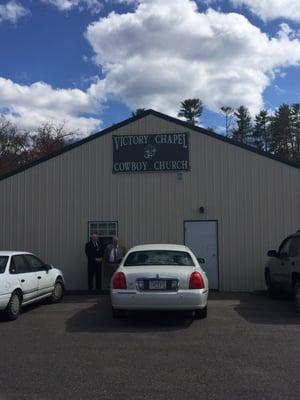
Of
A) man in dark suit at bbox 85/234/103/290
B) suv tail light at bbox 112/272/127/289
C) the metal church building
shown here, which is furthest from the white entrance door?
suv tail light at bbox 112/272/127/289

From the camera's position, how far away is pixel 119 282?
384 inches

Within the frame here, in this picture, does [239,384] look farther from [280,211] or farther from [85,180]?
[85,180]

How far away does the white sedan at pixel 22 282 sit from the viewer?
34.2 feet

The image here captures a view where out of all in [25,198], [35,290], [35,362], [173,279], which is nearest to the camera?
[35,362]

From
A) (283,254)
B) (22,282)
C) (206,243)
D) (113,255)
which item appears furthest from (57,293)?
(283,254)

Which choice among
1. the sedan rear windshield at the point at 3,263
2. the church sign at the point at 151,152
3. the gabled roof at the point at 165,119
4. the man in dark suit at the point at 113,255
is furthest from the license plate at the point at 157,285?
the gabled roof at the point at 165,119

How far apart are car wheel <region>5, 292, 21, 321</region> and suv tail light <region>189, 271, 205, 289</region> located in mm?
3603

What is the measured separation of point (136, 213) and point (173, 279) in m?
7.17

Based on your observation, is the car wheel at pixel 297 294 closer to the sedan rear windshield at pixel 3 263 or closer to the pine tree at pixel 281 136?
the sedan rear windshield at pixel 3 263

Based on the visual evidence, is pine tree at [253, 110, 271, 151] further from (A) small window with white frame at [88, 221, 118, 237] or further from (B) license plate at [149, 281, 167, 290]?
(B) license plate at [149, 281, 167, 290]

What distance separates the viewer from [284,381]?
6.08 meters

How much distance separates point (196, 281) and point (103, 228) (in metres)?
A: 7.61

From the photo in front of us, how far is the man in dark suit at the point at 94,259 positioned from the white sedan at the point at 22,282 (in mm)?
2589

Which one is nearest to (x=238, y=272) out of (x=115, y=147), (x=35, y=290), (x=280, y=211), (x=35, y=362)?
(x=280, y=211)
